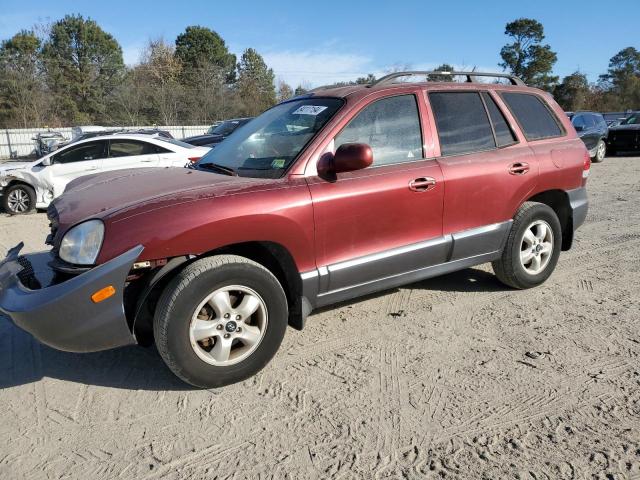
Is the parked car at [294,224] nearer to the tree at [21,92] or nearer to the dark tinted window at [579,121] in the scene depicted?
the dark tinted window at [579,121]

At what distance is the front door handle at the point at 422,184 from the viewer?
12.2 feet

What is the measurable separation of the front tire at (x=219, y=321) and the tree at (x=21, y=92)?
147ft

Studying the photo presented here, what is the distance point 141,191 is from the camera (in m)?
3.28

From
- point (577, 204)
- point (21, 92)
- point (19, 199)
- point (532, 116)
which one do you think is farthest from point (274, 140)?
point (21, 92)

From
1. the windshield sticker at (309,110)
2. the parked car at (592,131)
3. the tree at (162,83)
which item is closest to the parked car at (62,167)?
the windshield sticker at (309,110)

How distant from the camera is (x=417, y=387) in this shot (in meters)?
3.10

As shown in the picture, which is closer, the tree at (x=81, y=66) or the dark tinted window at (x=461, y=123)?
the dark tinted window at (x=461, y=123)

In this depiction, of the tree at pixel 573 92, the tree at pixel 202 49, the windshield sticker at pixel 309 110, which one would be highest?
the tree at pixel 202 49

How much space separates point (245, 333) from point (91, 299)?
2.96 ft

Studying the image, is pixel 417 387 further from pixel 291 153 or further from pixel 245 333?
pixel 291 153

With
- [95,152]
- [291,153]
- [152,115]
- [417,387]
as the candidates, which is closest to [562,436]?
[417,387]

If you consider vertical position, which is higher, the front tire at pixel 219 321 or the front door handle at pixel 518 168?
the front door handle at pixel 518 168

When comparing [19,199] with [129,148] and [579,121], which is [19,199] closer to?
[129,148]

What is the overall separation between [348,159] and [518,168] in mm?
1858
